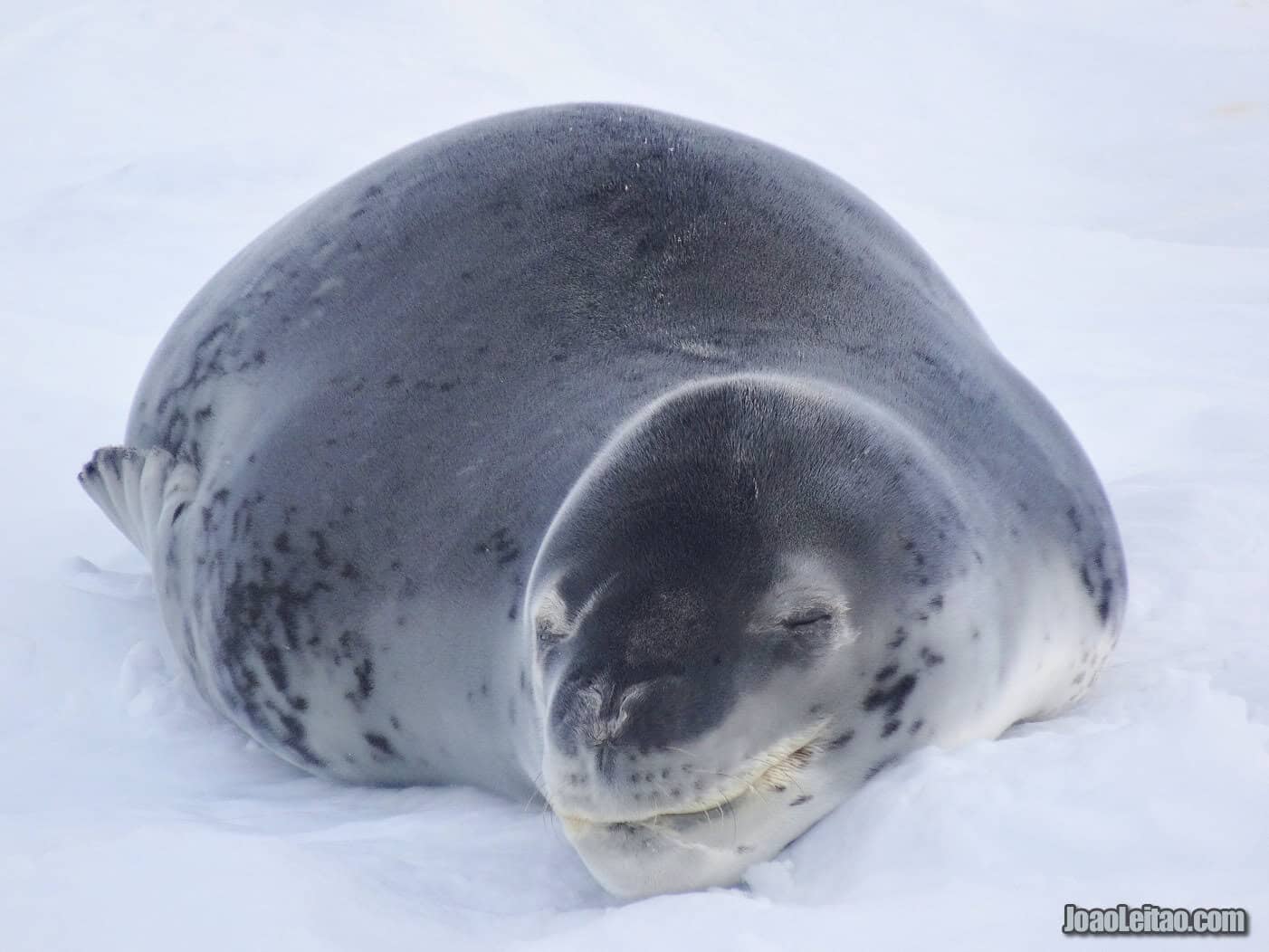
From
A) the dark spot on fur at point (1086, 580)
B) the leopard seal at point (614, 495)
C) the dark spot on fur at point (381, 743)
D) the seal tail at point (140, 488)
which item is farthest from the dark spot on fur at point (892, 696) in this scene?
the seal tail at point (140, 488)

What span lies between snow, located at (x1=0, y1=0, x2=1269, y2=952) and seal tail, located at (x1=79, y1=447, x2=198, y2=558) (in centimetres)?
14

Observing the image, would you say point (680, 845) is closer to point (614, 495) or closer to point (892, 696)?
point (892, 696)

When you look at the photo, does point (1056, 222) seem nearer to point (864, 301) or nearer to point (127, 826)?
point (864, 301)

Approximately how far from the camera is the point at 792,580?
1.72 metres

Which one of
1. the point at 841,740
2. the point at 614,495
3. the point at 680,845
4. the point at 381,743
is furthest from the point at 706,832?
the point at 381,743

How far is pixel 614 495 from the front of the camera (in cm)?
182

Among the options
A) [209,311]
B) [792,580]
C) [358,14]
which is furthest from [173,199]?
[792,580]

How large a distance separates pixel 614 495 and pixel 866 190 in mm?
4162

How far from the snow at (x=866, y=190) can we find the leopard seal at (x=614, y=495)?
10 centimetres

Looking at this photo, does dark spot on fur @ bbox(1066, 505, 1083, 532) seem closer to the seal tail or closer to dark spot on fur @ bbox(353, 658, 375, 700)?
dark spot on fur @ bbox(353, 658, 375, 700)

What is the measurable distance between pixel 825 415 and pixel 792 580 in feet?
0.80

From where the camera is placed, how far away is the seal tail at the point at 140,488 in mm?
2744

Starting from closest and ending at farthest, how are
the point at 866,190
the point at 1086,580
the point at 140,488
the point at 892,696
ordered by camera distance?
the point at 892,696 < the point at 1086,580 < the point at 140,488 < the point at 866,190

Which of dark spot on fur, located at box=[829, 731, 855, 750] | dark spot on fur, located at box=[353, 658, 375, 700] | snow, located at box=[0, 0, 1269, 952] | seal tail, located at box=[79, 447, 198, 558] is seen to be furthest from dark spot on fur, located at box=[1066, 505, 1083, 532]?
seal tail, located at box=[79, 447, 198, 558]
